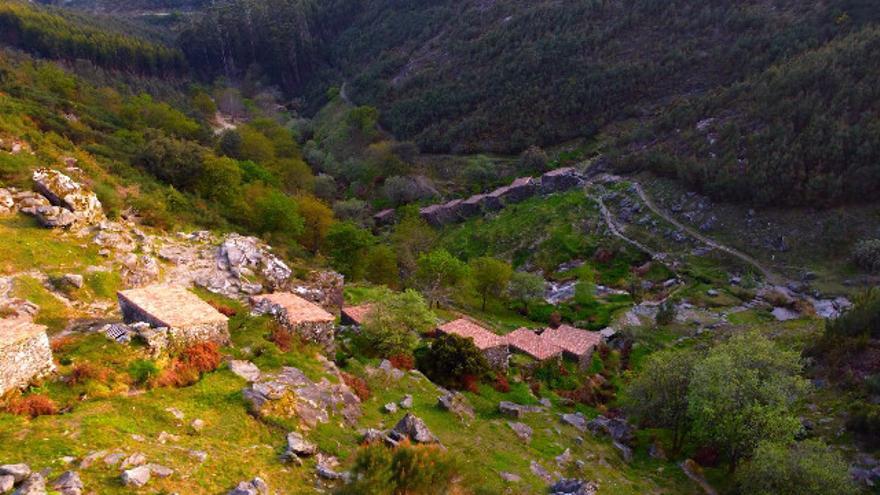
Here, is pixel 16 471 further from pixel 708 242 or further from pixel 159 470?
pixel 708 242

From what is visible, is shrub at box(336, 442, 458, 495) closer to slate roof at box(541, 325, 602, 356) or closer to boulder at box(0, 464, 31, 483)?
boulder at box(0, 464, 31, 483)

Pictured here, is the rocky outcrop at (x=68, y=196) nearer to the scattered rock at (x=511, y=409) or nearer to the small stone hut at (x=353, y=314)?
the small stone hut at (x=353, y=314)

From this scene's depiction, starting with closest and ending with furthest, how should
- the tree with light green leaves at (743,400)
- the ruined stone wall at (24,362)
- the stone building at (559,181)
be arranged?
the ruined stone wall at (24,362), the tree with light green leaves at (743,400), the stone building at (559,181)

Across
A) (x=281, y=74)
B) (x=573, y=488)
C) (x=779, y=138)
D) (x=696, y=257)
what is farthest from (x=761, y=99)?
(x=281, y=74)

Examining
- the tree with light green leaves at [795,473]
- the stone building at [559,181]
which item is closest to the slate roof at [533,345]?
the tree with light green leaves at [795,473]

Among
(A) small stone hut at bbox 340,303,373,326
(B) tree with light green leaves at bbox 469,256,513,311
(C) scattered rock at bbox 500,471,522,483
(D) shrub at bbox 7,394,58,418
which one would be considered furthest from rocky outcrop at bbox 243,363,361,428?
(B) tree with light green leaves at bbox 469,256,513,311

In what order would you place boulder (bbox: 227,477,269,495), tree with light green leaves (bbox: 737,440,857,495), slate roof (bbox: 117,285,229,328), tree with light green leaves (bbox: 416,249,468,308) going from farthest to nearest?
tree with light green leaves (bbox: 416,249,468,308) → tree with light green leaves (bbox: 737,440,857,495) → slate roof (bbox: 117,285,229,328) → boulder (bbox: 227,477,269,495)
